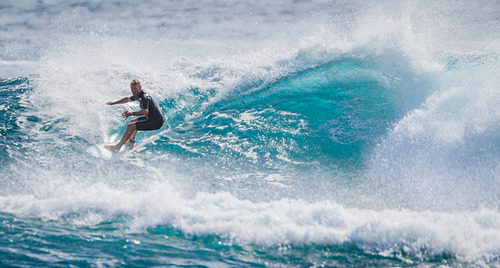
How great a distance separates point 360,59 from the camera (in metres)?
9.53

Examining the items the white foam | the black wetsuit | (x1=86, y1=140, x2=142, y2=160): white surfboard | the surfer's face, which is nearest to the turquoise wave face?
the black wetsuit

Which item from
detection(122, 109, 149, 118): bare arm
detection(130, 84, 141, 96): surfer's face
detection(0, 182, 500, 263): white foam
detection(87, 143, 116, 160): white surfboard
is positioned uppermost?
detection(130, 84, 141, 96): surfer's face

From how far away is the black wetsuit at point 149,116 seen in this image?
20.2 feet

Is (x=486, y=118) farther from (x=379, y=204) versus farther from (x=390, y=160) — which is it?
(x=379, y=204)

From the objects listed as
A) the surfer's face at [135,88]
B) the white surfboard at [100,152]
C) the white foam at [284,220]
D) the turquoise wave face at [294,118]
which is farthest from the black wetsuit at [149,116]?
the white foam at [284,220]

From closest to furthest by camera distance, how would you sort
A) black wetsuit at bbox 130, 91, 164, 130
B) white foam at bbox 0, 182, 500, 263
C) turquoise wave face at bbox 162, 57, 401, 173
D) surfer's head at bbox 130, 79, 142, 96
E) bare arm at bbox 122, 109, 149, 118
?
white foam at bbox 0, 182, 500, 263 → bare arm at bbox 122, 109, 149, 118 → surfer's head at bbox 130, 79, 142, 96 → black wetsuit at bbox 130, 91, 164, 130 → turquoise wave face at bbox 162, 57, 401, 173

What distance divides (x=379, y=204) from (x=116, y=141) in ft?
16.2

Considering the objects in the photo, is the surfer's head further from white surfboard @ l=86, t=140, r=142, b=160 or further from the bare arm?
white surfboard @ l=86, t=140, r=142, b=160

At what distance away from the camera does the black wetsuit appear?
616cm

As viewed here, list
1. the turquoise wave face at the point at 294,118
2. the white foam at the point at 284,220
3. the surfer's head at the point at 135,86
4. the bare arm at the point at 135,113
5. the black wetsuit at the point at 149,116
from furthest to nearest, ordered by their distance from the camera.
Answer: the turquoise wave face at the point at 294,118
the black wetsuit at the point at 149,116
the surfer's head at the point at 135,86
the bare arm at the point at 135,113
the white foam at the point at 284,220

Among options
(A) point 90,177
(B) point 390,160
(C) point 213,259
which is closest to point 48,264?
(C) point 213,259

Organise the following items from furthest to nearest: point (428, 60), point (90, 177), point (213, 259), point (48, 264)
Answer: point (428, 60) → point (90, 177) → point (213, 259) → point (48, 264)

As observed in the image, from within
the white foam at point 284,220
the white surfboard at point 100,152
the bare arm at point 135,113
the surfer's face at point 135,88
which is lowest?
the white foam at point 284,220

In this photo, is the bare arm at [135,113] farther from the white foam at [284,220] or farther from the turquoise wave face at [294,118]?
the white foam at [284,220]
